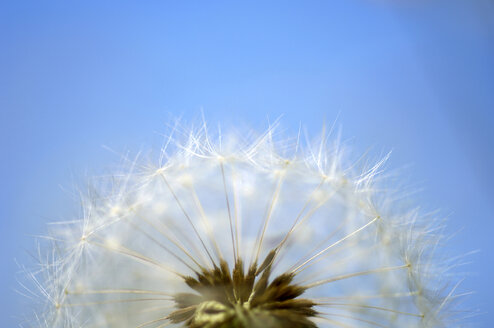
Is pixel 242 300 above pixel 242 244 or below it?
below

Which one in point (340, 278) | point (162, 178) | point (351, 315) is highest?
point (162, 178)

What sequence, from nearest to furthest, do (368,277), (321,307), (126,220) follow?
(321,307) < (368,277) < (126,220)

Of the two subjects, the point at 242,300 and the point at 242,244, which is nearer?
the point at 242,300

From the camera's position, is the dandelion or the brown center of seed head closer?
the brown center of seed head

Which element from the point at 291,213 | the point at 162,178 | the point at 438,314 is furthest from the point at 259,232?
the point at 438,314

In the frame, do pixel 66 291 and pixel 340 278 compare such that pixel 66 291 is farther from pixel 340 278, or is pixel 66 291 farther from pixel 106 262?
pixel 340 278
